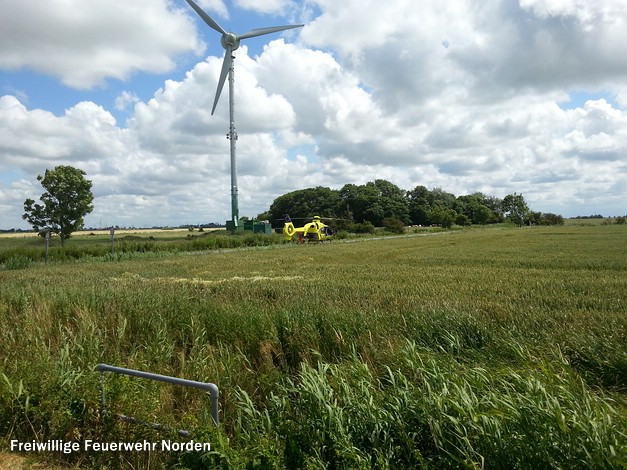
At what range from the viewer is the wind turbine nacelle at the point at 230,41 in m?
56.1

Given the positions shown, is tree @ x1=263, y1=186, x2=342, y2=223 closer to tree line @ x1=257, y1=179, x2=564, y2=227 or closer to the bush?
tree line @ x1=257, y1=179, x2=564, y2=227

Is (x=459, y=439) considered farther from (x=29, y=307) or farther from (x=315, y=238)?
(x=315, y=238)

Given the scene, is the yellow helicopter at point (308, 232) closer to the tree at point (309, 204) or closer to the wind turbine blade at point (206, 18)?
the wind turbine blade at point (206, 18)

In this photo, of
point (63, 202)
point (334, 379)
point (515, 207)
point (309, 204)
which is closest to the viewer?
point (334, 379)

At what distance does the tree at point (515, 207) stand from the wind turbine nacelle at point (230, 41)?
11147cm

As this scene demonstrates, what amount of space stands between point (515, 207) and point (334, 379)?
15949cm

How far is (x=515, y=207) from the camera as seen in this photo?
5886 inches

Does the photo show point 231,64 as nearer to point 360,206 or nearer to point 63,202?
point 63,202

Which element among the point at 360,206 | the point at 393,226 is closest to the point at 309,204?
the point at 360,206

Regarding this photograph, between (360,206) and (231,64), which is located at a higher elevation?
(231,64)

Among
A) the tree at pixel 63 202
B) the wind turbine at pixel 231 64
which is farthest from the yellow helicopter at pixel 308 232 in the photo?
the tree at pixel 63 202

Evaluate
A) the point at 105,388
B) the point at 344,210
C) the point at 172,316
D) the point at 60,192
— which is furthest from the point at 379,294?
the point at 344,210

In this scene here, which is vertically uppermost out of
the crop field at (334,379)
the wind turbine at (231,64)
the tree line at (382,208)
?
the wind turbine at (231,64)

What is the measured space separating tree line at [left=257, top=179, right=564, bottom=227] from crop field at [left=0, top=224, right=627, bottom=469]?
87.3 m
